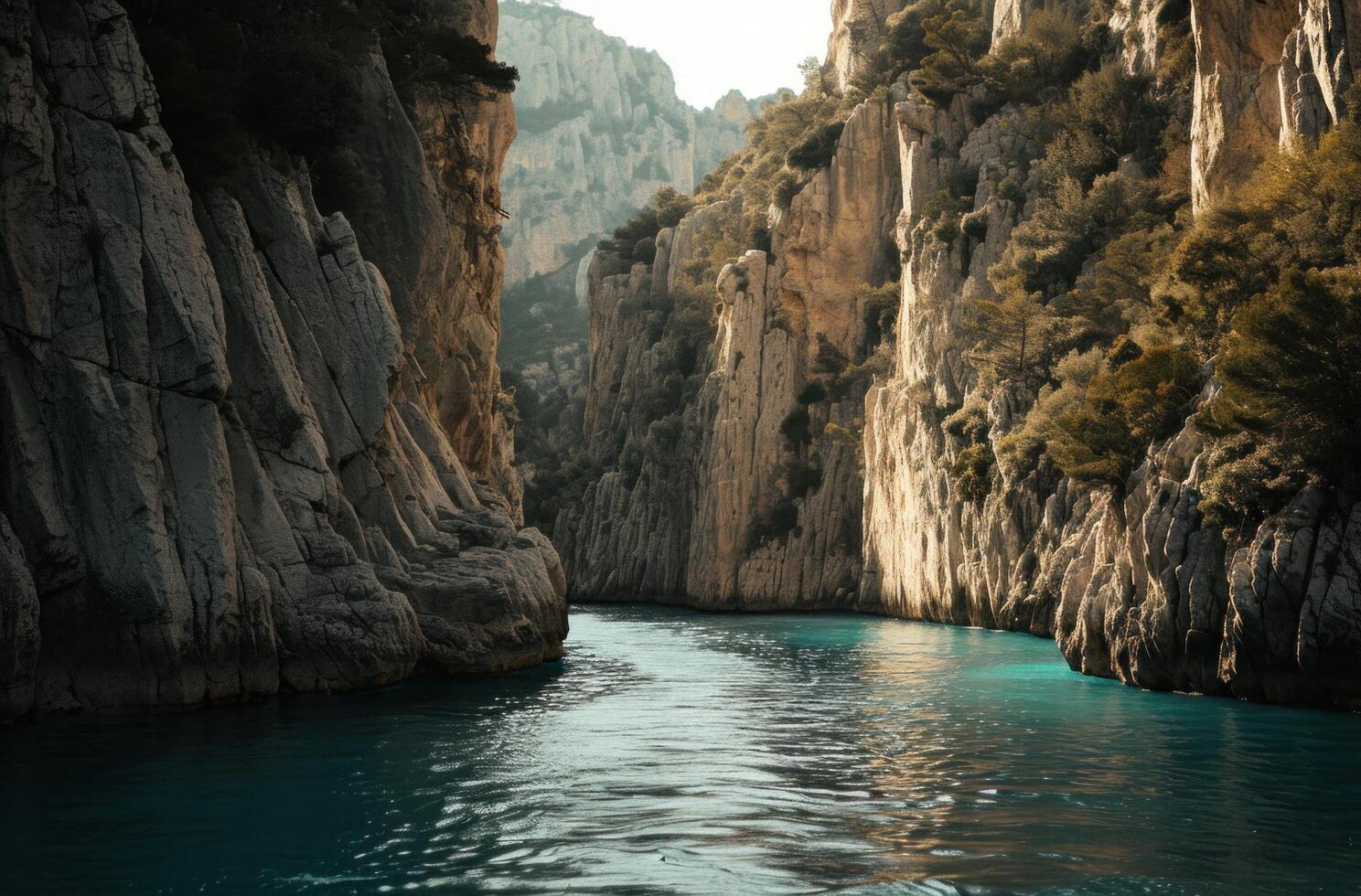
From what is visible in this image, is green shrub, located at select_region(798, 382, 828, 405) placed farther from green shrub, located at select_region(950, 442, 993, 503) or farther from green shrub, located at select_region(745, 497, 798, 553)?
green shrub, located at select_region(950, 442, 993, 503)

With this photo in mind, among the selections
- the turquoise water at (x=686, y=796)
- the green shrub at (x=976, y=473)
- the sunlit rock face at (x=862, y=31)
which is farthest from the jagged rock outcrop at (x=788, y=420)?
the turquoise water at (x=686, y=796)

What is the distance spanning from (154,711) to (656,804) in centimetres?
996

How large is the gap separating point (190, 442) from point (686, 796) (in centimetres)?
1178

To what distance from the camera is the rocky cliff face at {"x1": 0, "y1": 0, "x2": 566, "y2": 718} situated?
1989cm

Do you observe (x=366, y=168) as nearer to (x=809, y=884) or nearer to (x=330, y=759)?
(x=330, y=759)

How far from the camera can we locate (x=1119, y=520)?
32156mm

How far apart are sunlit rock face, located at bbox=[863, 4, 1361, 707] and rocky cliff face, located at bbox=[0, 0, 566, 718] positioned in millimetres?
14169

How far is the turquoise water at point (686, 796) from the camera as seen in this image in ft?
36.9

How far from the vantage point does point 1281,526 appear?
23031mm

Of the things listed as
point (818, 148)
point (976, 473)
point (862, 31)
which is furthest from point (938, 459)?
point (862, 31)

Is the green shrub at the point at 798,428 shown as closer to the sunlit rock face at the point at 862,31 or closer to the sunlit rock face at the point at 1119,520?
the sunlit rock face at the point at 1119,520

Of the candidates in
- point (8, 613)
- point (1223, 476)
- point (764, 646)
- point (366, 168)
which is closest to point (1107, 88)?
point (764, 646)

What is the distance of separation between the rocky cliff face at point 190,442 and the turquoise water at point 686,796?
4.62ft

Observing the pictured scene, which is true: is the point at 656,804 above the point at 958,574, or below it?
below
